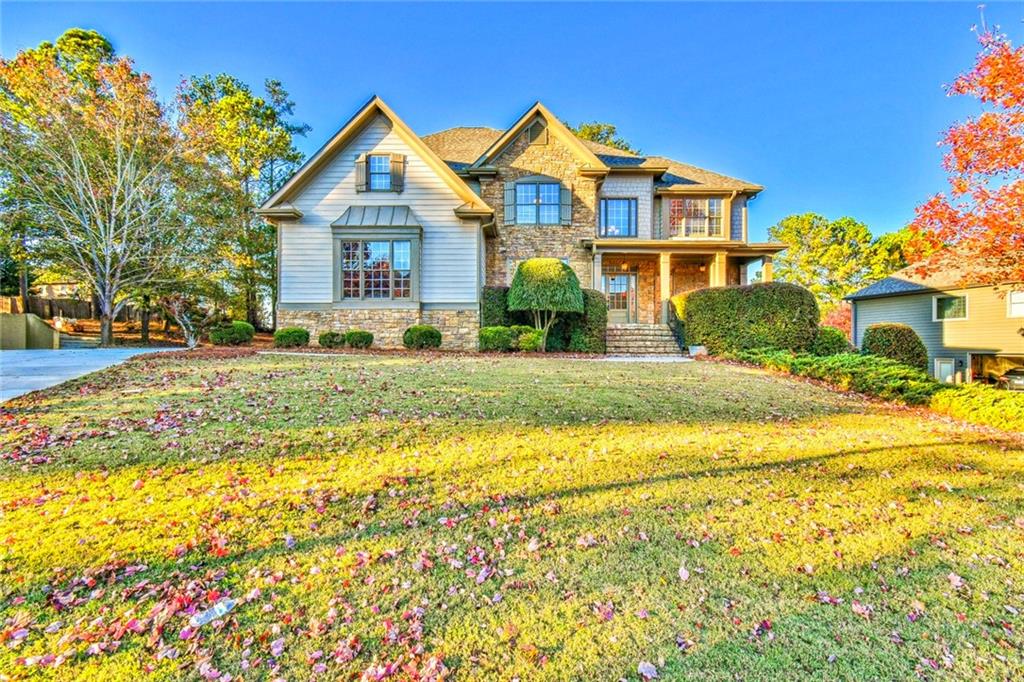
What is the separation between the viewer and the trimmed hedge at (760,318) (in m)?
12.2

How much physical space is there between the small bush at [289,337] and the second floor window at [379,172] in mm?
5106

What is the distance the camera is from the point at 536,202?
17.3 m

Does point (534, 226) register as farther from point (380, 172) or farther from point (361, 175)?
point (361, 175)

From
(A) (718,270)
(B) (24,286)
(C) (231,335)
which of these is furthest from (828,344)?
(B) (24,286)

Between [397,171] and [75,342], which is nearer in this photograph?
[397,171]

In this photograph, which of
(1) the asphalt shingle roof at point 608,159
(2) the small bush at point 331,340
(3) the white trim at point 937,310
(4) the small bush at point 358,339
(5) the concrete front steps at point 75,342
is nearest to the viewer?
(4) the small bush at point 358,339

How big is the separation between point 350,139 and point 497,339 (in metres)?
8.07

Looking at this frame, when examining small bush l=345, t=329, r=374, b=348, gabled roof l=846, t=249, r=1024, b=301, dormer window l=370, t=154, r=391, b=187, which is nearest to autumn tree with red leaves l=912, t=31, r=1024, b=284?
gabled roof l=846, t=249, r=1024, b=301

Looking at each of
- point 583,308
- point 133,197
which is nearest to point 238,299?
point 133,197

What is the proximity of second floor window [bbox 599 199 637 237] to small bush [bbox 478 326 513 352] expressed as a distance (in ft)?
24.7

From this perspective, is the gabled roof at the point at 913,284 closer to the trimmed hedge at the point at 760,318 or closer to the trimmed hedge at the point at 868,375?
the trimmed hedge at the point at 760,318

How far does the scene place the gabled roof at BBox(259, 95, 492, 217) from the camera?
14.1m

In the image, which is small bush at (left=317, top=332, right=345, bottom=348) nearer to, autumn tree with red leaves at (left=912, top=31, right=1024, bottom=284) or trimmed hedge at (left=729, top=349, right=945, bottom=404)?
trimmed hedge at (left=729, top=349, right=945, bottom=404)

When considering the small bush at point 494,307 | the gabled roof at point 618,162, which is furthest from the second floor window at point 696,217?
the small bush at point 494,307
